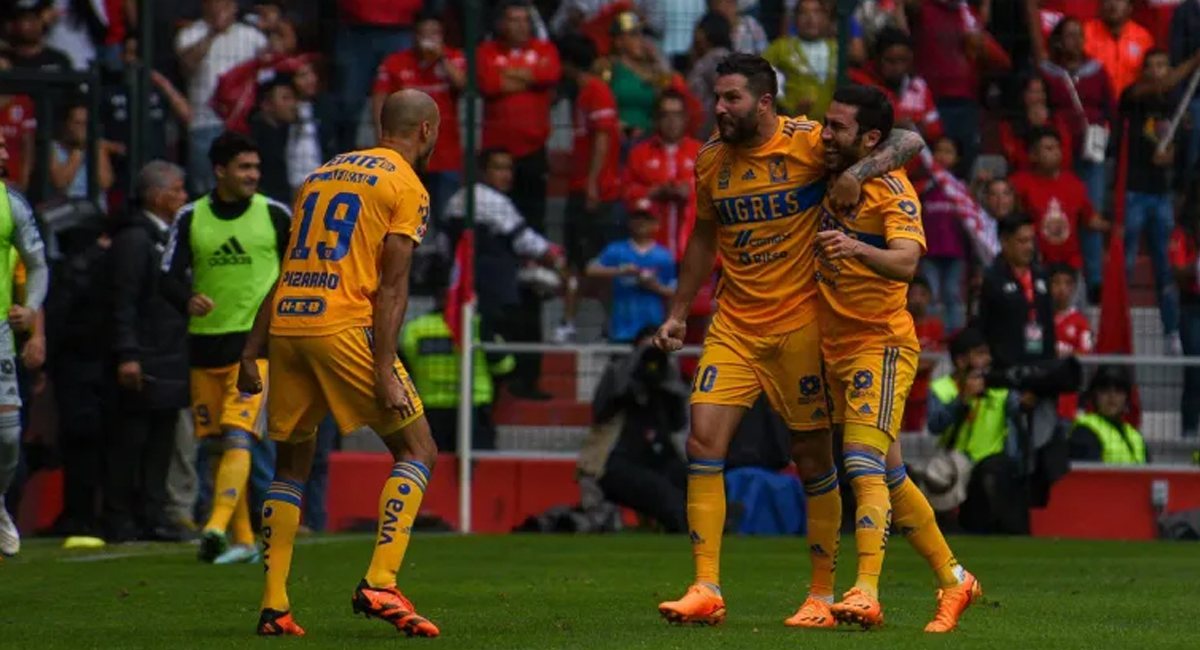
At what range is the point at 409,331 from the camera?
17.7m

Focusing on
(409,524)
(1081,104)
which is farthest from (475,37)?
(409,524)

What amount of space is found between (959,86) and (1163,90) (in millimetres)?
1491

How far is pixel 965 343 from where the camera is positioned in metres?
16.7

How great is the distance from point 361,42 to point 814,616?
973cm

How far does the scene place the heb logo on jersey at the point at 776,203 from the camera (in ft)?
31.3

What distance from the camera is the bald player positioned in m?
8.87

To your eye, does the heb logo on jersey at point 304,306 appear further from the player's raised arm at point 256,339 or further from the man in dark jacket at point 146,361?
the man in dark jacket at point 146,361

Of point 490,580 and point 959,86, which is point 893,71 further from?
point 490,580

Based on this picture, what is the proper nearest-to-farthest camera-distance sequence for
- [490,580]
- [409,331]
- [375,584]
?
[375,584]
[490,580]
[409,331]

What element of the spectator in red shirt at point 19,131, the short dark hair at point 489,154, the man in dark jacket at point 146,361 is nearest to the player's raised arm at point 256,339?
the man in dark jacket at point 146,361

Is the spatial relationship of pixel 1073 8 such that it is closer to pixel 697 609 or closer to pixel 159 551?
pixel 159 551

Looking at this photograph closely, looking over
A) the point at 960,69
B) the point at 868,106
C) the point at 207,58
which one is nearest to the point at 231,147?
the point at 207,58

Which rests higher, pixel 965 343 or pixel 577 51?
pixel 577 51

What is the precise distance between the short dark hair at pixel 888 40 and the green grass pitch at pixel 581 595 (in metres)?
3.94
